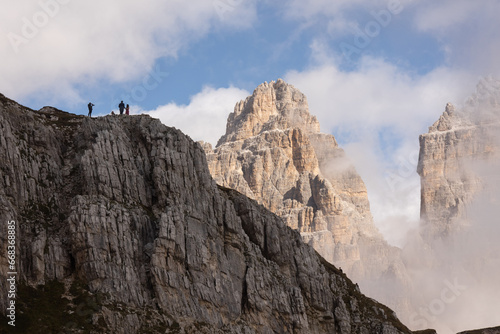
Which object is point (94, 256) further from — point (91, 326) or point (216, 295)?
point (216, 295)

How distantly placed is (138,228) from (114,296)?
1262 centimetres

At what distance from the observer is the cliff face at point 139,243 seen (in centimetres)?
10175

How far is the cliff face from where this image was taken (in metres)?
102

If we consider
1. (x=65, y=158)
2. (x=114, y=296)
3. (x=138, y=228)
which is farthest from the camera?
(x=65, y=158)

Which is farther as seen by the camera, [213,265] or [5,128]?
[213,265]

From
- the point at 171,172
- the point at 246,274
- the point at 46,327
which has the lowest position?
the point at 46,327

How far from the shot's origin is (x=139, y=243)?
11112 centimetres

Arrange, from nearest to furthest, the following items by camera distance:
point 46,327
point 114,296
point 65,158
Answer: point 46,327 → point 114,296 → point 65,158

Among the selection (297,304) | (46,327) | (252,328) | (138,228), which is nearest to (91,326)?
(46,327)

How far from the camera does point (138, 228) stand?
113 m

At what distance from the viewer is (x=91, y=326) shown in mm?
97375

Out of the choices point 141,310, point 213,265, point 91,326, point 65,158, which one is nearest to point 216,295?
point 213,265

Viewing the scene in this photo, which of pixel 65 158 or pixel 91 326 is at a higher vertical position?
pixel 65 158

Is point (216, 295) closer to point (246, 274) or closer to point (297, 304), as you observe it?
point (246, 274)
